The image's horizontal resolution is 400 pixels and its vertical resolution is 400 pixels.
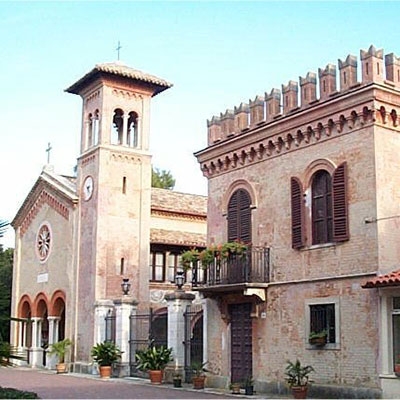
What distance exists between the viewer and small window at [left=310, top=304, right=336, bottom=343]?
18.0m

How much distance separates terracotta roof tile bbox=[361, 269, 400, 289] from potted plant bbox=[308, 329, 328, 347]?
2.21 metres

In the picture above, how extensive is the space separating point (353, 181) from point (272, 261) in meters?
3.71

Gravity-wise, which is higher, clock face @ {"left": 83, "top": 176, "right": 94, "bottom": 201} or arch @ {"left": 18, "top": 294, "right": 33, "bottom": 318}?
clock face @ {"left": 83, "top": 176, "right": 94, "bottom": 201}

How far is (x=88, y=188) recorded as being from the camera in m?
32.6

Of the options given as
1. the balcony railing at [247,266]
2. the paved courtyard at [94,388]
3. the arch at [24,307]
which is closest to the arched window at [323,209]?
the balcony railing at [247,266]

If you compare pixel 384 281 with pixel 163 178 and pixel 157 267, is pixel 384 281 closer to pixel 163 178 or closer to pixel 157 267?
pixel 157 267

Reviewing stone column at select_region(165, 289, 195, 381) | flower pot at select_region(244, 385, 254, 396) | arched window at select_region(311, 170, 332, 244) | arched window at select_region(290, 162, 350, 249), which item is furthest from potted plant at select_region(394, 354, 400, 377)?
stone column at select_region(165, 289, 195, 381)

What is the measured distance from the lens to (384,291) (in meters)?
16.5

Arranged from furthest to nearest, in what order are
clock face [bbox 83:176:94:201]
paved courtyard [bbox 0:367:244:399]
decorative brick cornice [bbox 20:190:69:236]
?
decorative brick cornice [bbox 20:190:69:236] < clock face [bbox 83:176:94:201] < paved courtyard [bbox 0:367:244:399]

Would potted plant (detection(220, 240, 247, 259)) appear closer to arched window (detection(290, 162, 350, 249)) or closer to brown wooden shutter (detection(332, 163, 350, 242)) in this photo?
arched window (detection(290, 162, 350, 249))

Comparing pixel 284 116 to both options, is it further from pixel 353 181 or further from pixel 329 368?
pixel 329 368

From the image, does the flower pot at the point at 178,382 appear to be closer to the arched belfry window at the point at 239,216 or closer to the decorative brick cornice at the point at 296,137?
the arched belfry window at the point at 239,216

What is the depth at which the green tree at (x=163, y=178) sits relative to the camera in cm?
6022

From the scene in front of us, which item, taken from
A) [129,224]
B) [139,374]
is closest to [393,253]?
[139,374]
